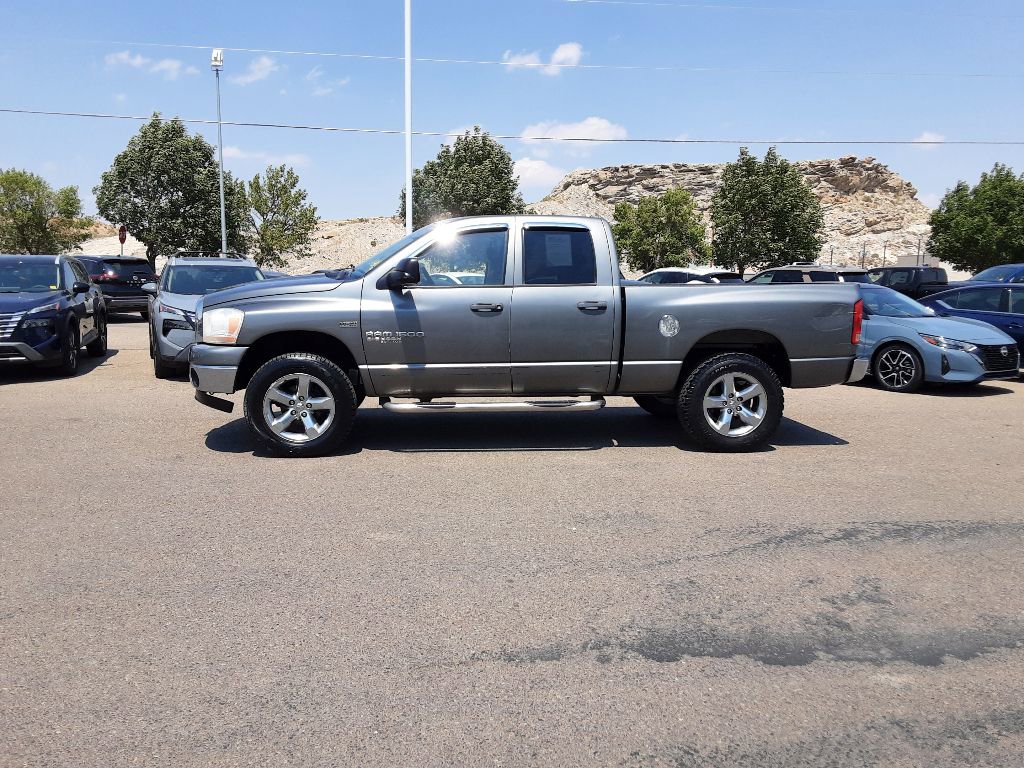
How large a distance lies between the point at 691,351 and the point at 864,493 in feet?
6.78

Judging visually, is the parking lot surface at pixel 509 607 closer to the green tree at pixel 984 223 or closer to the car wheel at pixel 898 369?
the car wheel at pixel 898 369

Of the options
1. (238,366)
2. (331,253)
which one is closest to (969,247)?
(331,253)

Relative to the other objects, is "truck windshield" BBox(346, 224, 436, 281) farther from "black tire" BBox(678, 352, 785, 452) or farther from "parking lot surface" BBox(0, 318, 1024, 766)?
"black tire" BBox(678, 352, 785, 452)

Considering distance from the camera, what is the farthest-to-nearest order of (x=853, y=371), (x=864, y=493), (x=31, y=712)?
(x=853, y=371), (x=864, y=493), (x=31, y=712)

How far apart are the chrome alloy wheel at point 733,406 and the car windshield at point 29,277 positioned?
393 inches

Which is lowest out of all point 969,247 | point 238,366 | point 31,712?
point 31,712

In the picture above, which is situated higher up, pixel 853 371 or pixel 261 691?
pixel 853 371

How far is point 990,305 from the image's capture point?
513 inches

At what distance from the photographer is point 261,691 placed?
120 inches

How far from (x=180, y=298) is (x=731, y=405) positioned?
799 centimetres

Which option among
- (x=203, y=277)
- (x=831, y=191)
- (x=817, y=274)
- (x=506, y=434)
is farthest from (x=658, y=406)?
(x=831, y=191)

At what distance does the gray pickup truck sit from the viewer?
22.3 ft

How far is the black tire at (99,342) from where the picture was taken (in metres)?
13.7

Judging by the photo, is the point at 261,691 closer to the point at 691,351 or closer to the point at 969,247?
the point at 691,351
